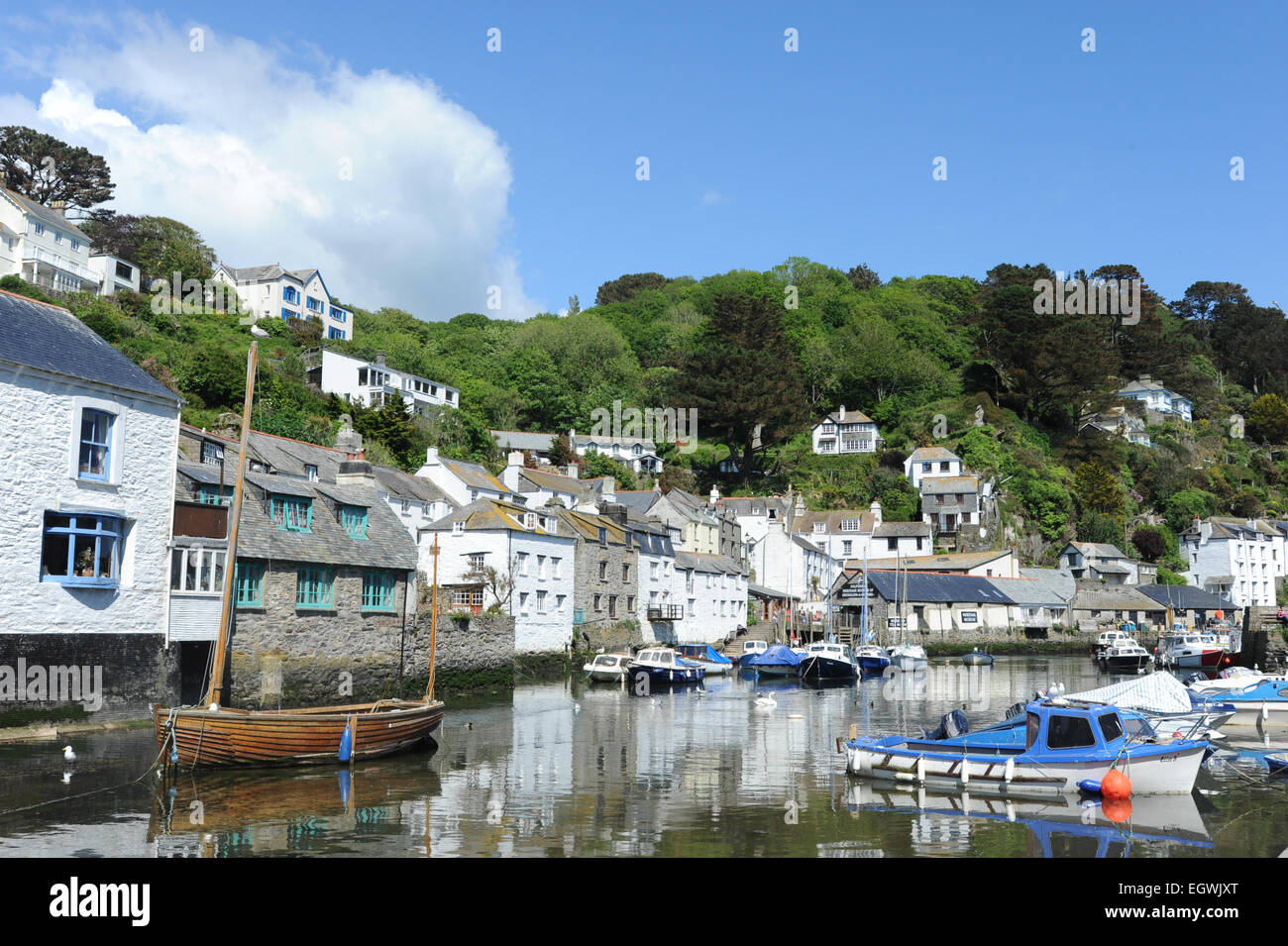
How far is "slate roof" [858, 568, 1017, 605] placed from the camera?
8456 centimetres

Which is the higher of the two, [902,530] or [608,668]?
[902,530]

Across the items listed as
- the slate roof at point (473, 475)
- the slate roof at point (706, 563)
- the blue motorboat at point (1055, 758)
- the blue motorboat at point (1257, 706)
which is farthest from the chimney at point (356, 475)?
the blue motorboat at point (1257, 706)

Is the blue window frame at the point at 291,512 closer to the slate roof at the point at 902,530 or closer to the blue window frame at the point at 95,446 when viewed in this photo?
the blue window frame at the point at 95,446

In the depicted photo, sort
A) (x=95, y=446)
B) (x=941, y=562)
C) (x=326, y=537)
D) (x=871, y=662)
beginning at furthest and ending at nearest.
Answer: (x=941, y=562), (x=871, y=662), (x=326, y=537), (x=95, y=446)

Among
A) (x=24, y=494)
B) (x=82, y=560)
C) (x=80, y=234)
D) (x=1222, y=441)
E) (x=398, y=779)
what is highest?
(x=80, y=234)

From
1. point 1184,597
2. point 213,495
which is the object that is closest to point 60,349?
point 213,495

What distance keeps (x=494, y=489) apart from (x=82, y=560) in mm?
36715

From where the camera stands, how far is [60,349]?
90.9 feet

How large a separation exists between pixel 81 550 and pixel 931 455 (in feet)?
286

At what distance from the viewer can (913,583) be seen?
86.4 m

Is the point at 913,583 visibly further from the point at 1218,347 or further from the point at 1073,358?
the point at 1218,347

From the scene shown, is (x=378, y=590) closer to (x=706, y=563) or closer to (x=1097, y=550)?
(x=706, y=563)
